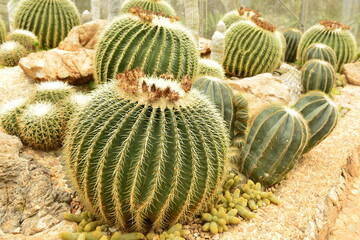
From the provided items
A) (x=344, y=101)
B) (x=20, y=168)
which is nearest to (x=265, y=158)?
(x=20, y=168)

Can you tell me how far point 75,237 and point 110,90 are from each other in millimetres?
891

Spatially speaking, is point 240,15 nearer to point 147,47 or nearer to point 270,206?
point 147,47

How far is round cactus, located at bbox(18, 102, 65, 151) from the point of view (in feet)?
9.43

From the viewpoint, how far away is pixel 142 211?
1.92 meters

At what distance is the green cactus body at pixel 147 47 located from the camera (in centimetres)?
310

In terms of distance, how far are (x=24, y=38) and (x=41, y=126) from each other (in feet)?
10.2

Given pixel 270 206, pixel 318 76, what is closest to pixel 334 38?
pixel 318 76

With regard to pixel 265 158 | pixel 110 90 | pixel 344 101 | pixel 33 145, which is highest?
pixel 110 90

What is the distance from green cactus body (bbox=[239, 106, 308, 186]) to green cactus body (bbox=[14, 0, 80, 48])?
14.1ft

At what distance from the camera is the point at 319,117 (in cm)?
329

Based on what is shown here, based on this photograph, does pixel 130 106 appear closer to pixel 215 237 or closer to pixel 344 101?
pixel 215 237

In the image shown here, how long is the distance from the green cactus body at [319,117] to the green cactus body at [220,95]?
2.62 ft

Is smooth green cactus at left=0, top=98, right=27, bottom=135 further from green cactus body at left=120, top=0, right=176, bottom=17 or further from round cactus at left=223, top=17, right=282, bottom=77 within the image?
round cactus at left=223, top=17, right=282, bottom=77

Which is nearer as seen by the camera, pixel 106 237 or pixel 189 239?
pixel 106 237
